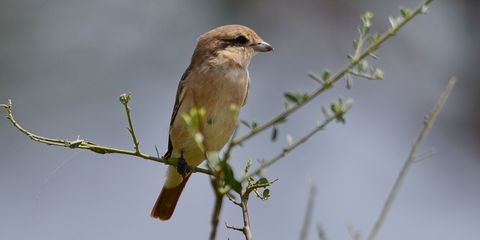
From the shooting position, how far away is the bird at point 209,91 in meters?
3.77

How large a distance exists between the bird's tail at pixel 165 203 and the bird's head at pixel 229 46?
0.69 m

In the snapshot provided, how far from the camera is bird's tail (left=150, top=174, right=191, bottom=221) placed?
4301mm

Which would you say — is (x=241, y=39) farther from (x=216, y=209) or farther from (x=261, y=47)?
(x=216, y=209)

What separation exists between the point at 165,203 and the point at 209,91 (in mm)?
808

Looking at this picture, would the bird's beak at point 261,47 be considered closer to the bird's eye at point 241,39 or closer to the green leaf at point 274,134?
the bird's eye at point 241,39

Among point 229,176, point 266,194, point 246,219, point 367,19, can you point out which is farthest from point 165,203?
point 229,176

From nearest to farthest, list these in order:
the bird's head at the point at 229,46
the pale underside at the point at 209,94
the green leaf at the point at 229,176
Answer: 1. the green leaf at the point at 229,176
2. the pale underside at the point at 209,94
3. the bird's head at the point at 229,46

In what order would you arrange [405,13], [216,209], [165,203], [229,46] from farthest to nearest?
1. [165,203]
2. [229,46]
3. [405,13]
4. [216,209]

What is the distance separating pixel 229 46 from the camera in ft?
13.8

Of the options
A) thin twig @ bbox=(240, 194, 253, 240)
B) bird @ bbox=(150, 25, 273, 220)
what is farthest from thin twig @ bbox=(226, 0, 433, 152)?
bird @ bbox=(150, 25, 273, 220)

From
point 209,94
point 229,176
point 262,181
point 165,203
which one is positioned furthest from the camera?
point 165,203

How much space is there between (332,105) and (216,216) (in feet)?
1.33

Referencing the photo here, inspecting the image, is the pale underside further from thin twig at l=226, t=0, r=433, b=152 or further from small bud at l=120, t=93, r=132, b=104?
thin twig at l=226, t=0, r=433, b=152

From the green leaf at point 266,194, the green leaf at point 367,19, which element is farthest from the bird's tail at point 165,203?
the green leaf at point 367,19
